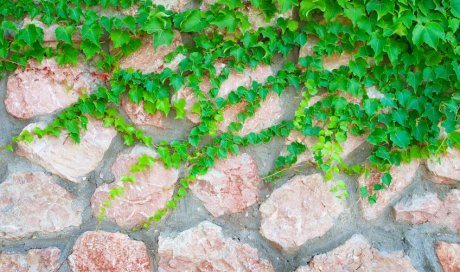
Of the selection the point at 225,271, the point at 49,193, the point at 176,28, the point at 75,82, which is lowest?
the point at 225,271

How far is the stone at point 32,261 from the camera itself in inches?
70.7

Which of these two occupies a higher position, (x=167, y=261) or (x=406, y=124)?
(x=406, y=124)

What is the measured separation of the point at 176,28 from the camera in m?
1.81

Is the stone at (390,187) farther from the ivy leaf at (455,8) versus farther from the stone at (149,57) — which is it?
the stone at (149,57)

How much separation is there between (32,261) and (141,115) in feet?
2.17

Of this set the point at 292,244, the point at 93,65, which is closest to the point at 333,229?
the point at 292,244

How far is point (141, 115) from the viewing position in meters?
1.82

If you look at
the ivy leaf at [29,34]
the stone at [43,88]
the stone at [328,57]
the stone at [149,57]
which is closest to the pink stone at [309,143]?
the stone at [328,57]

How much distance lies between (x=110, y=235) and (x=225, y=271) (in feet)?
1.46

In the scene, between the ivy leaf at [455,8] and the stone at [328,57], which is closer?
the ivy leaf at [455,8]

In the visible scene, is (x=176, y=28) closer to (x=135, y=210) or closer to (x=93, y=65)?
(x=93, y=65)

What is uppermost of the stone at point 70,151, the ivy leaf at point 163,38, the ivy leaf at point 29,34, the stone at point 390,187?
the ivy leaf at point 29,34

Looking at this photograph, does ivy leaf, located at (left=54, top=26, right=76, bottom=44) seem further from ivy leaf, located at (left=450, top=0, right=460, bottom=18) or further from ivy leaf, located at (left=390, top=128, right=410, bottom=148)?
ivy leaf, located at (left=450, top=0, right=460, bottom=18)

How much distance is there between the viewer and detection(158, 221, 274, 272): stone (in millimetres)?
1826
